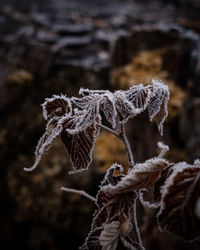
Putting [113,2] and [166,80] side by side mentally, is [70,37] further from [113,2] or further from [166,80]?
[113,2]

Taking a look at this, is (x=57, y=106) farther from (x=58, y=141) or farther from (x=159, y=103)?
(x=58, y=141)

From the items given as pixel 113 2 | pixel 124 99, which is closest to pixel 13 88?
pixel 124 99

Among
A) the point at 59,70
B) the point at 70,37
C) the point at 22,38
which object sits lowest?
the point at 59,70

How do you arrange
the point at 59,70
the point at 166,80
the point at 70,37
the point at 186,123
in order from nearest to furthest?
the point at 186,123
the point at 166,80
the point at 59,70
the point at 70,37

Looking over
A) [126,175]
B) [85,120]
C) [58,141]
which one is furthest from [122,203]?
[58,141]

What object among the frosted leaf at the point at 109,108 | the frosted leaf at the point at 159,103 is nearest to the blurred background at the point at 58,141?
the frosted leaf at the point at 159,103

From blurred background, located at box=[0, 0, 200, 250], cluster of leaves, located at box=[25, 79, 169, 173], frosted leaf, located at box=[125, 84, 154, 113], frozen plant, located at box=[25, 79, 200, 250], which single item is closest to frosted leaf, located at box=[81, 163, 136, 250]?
frozen plant, located at box=[25, 79, 200, 250]

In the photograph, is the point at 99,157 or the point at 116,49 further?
the point at 116,49
